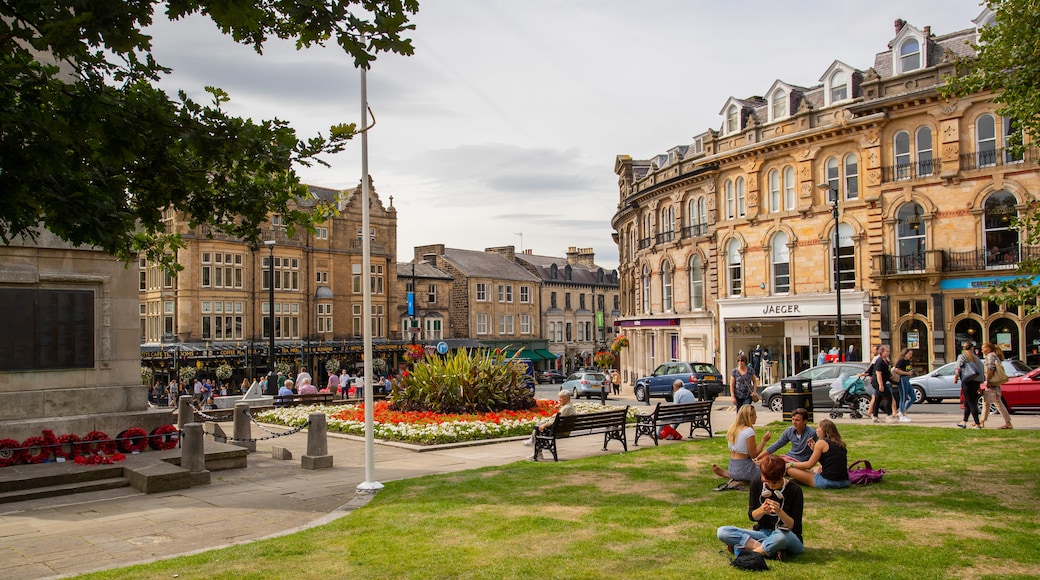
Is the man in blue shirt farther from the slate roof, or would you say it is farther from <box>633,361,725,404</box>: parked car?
the slate roof

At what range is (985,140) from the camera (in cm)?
3109

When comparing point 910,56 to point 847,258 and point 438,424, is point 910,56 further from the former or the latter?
point 438,424

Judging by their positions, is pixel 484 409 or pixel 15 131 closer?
pixel 15 131

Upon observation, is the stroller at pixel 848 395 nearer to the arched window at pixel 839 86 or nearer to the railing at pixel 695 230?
the arched window at pixel 839 86

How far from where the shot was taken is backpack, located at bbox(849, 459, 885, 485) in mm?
11242

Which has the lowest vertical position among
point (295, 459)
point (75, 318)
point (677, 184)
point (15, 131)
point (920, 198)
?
point (295, 459)

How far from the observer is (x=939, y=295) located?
31859 mm

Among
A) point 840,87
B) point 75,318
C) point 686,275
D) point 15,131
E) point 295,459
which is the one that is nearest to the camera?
point 15,131

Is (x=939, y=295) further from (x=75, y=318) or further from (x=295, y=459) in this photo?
(x=75, y=318)

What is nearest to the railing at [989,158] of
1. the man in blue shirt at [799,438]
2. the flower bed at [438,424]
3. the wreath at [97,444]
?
the flower bed at [438,424]

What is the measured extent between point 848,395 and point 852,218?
16.1 m

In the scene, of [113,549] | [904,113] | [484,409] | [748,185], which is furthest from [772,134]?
[113,549]

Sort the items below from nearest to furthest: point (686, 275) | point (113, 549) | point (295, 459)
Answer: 1. point (113, 549)
2. point (295, 459)
3. point (686, 275)

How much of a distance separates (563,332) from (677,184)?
34812mm
